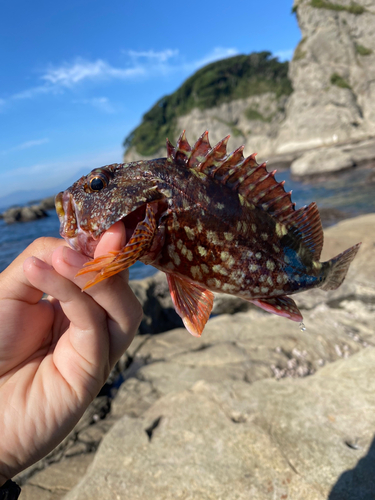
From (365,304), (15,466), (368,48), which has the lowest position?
(365,304)

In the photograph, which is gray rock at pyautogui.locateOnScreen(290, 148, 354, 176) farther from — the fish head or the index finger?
the index finger

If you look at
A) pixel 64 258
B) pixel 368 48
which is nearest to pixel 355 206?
pixel 64 258

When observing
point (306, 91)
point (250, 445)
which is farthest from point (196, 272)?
point (306, 91)

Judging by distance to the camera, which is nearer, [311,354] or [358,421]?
[358,421]

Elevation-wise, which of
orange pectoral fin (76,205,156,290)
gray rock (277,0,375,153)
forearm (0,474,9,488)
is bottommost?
forearm (0,474,9,488)

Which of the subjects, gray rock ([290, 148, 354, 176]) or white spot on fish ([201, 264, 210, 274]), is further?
gray rock ([290, 148, 354, 176])

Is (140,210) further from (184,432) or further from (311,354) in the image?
(311,354)

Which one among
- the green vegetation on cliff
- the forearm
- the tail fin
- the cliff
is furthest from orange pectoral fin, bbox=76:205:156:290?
the green vegetation on cliff
